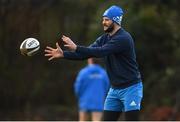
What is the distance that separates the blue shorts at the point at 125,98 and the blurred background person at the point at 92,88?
12.8 feet

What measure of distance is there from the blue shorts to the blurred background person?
3.89m

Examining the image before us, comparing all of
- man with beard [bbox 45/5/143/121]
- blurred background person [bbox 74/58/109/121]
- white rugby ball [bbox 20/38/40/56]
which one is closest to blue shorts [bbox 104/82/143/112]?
man with beard [bbox 45/5/143/121]

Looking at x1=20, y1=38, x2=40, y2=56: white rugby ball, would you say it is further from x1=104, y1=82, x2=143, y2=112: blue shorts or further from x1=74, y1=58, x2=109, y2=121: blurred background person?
x1=74, y1=58, x2=109, y2=121: blurred background person

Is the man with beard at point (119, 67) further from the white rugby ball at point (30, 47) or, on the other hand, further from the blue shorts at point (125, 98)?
the white rugby ball at point (30, 47)

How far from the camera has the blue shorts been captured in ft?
26.8

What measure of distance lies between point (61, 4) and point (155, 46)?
271cm

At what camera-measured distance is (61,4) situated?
57.9 feet

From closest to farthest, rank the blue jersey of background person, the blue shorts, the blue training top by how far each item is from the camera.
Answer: the blue training top, the blue shorts, the blue jersey of background person

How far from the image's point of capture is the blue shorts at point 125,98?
8.17 metres

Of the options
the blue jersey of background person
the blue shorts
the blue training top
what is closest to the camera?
the blue training top

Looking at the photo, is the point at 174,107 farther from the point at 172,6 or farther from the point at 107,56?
the point at 107,56

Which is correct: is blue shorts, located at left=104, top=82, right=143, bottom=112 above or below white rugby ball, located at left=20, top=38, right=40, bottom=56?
below

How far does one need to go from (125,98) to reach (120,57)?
51cm

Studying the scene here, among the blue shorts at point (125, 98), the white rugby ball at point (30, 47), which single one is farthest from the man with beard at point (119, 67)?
the white rugby ball at point (30, 47)
